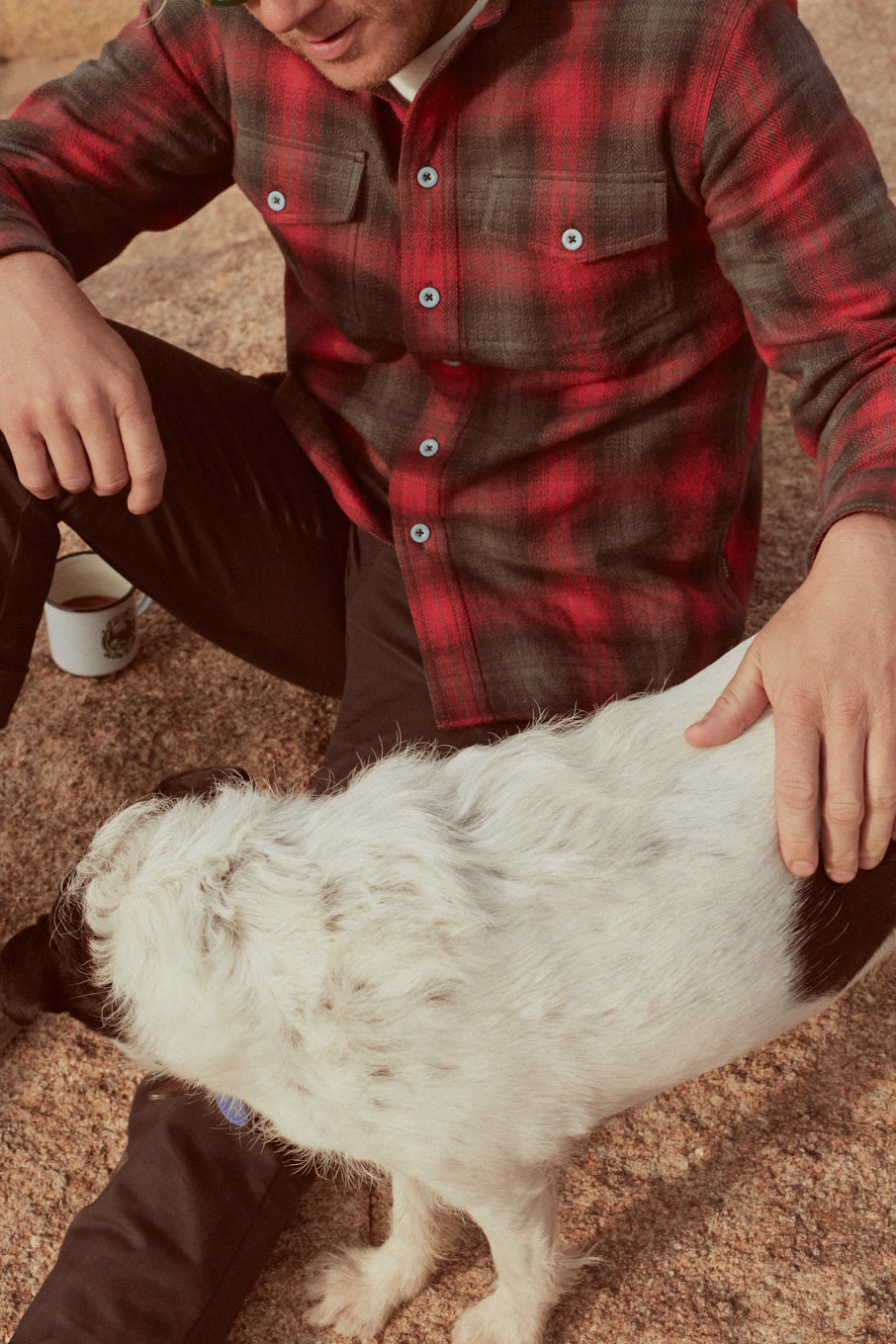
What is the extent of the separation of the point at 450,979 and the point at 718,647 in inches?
42.5

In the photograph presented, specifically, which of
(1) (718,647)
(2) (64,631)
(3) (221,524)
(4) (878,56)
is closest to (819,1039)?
(1) (718,647)

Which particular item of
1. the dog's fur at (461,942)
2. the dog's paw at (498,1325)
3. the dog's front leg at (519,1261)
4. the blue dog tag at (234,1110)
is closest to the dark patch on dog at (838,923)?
the dog's fur at (461,942)

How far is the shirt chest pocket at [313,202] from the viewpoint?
202cm

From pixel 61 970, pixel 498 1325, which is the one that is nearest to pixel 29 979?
pixel 61 970

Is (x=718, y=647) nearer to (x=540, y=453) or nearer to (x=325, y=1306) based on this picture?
(x=540, y=453)

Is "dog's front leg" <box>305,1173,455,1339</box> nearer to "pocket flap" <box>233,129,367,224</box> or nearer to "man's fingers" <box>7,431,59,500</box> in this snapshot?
"man's fingers" <box>7,431,59,500</box>

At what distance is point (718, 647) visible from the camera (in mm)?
2258

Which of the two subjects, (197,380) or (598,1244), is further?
(197,380)

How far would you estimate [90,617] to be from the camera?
114 inches

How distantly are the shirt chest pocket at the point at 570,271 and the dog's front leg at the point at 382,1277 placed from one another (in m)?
1.54

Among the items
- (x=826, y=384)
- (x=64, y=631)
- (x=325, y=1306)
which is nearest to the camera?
(x=826, y=384)

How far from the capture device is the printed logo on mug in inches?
115

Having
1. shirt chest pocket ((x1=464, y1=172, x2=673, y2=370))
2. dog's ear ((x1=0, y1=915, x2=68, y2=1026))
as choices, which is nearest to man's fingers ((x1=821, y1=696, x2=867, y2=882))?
shirt chest pocket ((x1=464, y1=172, x2=673, y2=370))

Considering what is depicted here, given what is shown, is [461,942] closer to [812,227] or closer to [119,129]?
[812,227]
